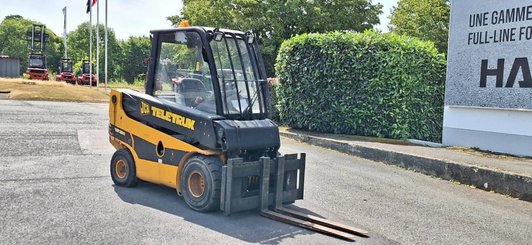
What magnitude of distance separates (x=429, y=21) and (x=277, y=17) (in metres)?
10.0

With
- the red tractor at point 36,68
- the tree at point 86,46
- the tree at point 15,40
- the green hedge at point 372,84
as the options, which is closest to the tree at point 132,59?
the tree at point 86,46

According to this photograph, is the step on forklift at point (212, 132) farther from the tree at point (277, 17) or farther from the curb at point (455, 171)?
the tree at point (277, 17)

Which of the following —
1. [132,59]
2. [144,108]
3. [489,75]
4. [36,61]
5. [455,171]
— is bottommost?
[455,171]

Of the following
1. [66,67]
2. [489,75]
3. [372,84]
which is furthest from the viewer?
[66,67]

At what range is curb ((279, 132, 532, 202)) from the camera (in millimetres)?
8320

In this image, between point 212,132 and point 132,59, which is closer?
point 212,132

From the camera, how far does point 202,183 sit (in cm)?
616

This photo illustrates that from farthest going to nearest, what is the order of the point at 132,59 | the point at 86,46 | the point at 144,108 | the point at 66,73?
the point at 86,46 < the point at 132,59 < the point at 66,73 < the point at 144,108

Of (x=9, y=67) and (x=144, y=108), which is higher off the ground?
(x=9, y=67)

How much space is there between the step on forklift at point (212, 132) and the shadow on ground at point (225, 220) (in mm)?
119

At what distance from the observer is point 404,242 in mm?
5531

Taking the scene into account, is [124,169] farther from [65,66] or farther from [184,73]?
[65,66]

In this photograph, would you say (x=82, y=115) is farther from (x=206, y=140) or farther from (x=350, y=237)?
(x=350, y=237)

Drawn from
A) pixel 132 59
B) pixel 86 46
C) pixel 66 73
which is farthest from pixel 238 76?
pixel 86 46
